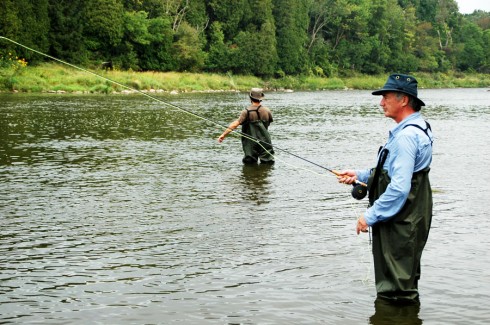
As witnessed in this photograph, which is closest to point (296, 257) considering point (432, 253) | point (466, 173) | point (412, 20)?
point (432, 253)

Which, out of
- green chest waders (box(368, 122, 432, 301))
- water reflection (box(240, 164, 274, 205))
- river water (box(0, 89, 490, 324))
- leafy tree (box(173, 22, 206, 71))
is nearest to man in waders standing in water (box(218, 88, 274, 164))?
water reflection (box(240, 164, 274, 205))

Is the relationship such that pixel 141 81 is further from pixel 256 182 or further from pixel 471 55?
pixel 471 55

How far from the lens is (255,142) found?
15.8 m

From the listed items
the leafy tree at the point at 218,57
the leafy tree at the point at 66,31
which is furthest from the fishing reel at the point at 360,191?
the leafy tree at the point at 218,57

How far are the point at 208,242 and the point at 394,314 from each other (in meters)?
3.12

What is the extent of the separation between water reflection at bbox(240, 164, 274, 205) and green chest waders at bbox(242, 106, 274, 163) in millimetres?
187

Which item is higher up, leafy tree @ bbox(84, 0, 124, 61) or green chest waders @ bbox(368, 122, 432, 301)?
leafy tree @ bbox(84, 0, 124, 61)

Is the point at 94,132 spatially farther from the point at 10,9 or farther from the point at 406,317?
the point at 10,9

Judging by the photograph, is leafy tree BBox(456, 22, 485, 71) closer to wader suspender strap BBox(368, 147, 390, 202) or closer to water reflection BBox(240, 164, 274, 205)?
water reflection BBox(240, 164, 274, 205)

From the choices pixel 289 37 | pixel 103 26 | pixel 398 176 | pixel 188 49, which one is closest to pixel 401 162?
pixel 398 176

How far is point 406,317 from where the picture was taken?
6277 millimetres

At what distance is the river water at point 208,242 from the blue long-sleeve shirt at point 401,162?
103cm

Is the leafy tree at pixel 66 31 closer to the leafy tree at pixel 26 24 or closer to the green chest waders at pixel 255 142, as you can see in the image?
the leafy tree at pixel 26 24

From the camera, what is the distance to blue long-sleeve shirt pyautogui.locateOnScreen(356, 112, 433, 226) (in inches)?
227
